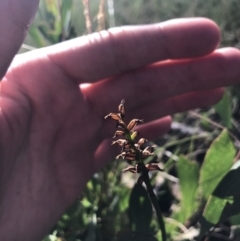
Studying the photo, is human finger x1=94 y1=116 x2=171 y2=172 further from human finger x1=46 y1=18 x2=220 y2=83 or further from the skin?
human finger x1=46 y1=18 x2=220 y2=83

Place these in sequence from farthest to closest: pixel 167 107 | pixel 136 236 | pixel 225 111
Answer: pixel 167 107 → pixel 225 111 → pixel 136 236

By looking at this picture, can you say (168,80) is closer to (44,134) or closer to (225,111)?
(225,111)

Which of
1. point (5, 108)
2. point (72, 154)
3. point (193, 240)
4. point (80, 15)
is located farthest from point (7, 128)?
point (80, 15)

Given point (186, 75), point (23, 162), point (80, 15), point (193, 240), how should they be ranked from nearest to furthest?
point (193, 240), point (23, 162), point (186, 75), point (80, 15)

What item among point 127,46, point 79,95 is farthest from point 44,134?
point 127,46

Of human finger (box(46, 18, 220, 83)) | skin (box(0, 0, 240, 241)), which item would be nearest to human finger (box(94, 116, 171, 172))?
skin (box(0, 0, 240, 241))

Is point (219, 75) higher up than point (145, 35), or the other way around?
point (145, 35)

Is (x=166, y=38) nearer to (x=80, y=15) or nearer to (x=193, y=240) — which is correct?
(x=193, y=240)
